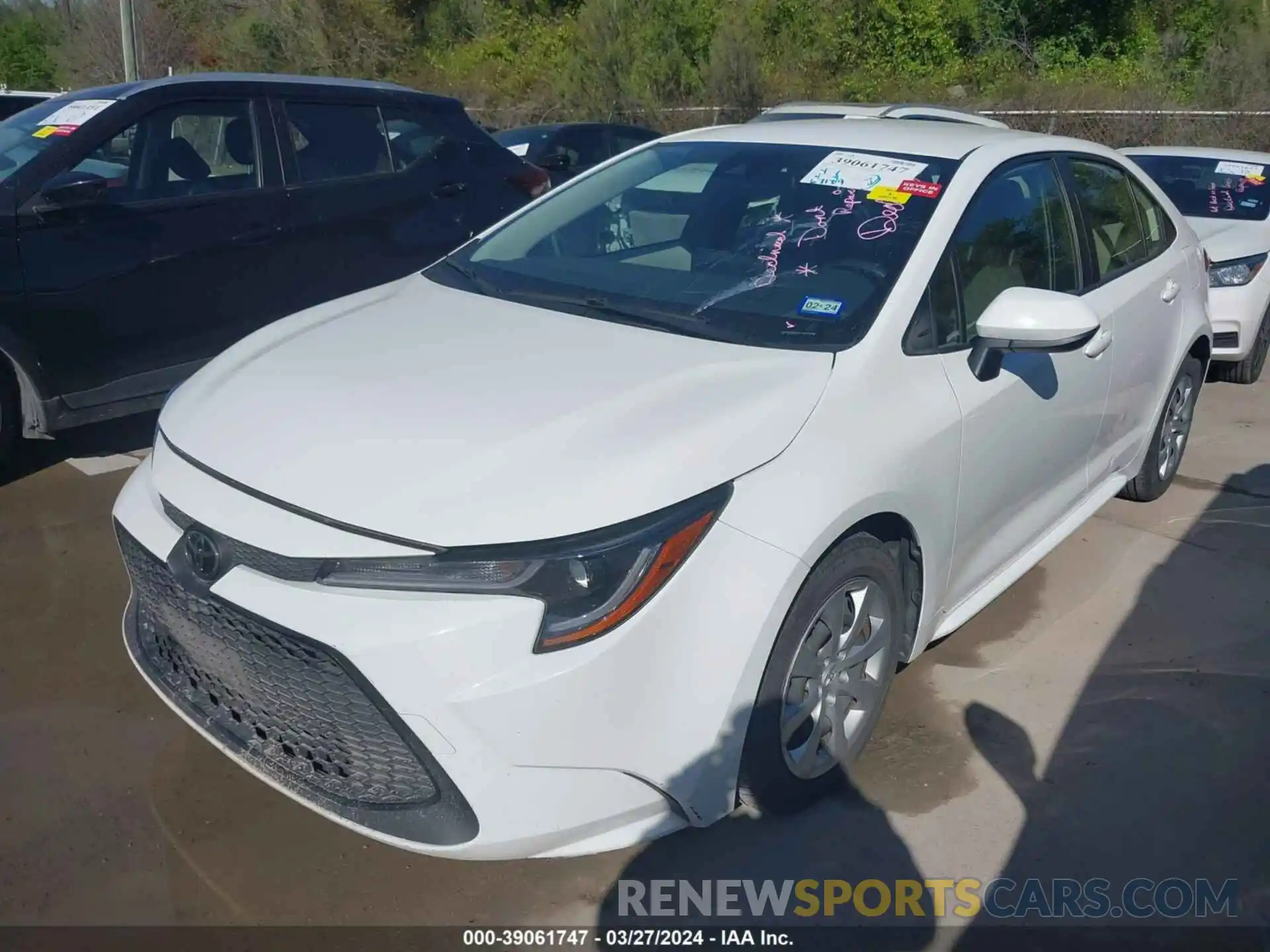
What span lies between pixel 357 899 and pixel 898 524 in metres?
1.60

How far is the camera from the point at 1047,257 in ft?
12.6

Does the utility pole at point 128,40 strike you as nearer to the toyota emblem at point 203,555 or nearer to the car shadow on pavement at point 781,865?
the toyota emblem at point 203,555

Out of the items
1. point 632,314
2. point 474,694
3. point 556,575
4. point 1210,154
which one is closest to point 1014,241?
point 632,314

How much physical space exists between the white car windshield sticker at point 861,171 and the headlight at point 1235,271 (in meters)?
4.34

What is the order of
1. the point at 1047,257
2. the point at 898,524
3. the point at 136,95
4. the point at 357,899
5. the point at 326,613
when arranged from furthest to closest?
1. the point at 136,95
2. the point at 1047,257
3. the point at 898,524
4. the point at 357,899
5. the point at 326,613

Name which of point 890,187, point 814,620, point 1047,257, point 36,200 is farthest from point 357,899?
point 36,200

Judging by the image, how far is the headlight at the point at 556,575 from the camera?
234 centimetres

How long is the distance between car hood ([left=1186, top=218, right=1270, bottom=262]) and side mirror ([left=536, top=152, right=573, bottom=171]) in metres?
4.33

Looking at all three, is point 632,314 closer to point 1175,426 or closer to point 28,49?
point 1175,426

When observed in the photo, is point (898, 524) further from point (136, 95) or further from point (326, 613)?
point (136, 95)

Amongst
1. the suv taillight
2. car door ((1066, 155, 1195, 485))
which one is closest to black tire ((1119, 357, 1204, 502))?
car door ((1066, 155, 1195, 485))

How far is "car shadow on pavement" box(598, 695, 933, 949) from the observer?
2736 mm

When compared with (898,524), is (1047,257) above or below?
above

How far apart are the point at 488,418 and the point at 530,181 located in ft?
14.0
